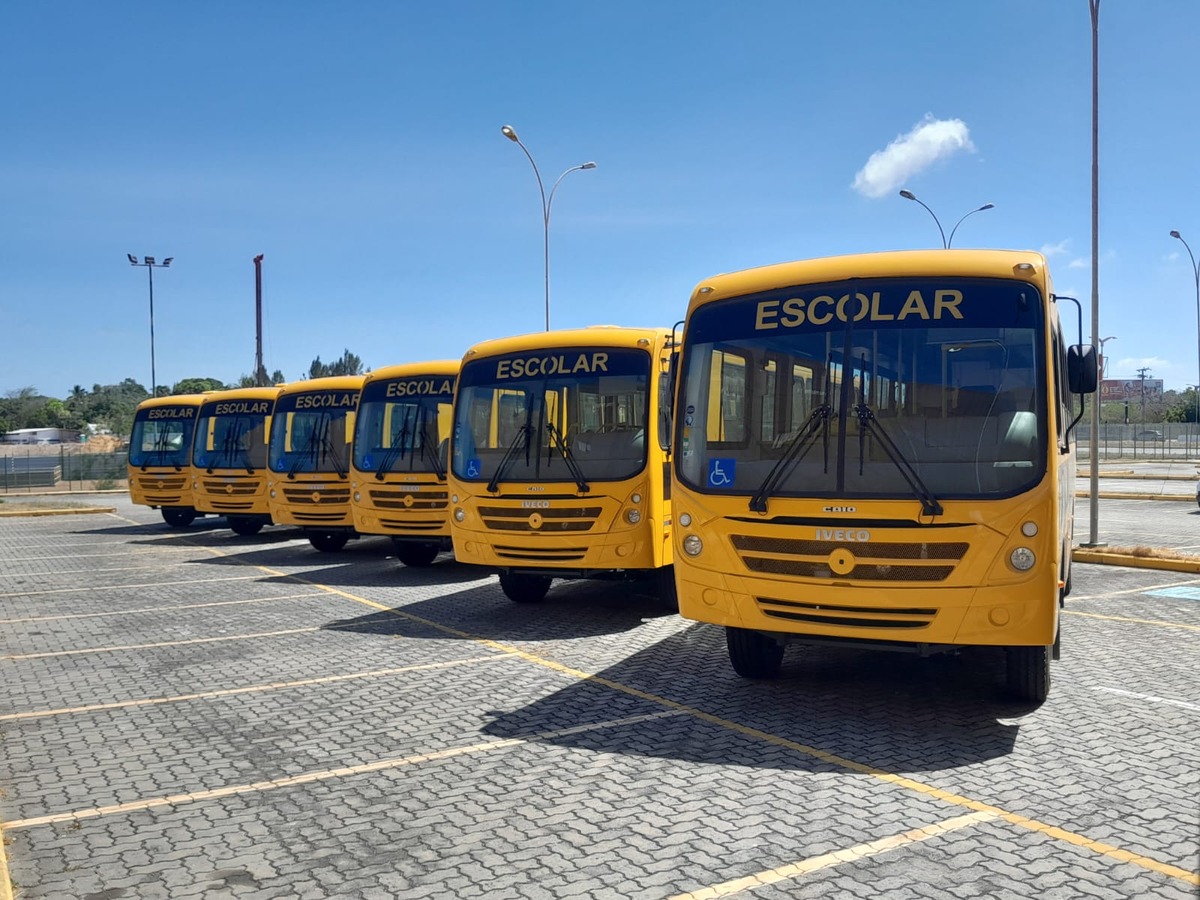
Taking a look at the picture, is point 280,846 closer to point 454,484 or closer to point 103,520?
point 454,484

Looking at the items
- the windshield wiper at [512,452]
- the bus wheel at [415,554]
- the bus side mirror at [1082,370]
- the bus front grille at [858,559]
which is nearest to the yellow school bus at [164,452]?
the bus wheel at [415,554]

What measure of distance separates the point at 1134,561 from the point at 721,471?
9.39 m

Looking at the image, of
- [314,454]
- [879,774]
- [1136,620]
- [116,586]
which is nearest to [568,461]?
[879,774]

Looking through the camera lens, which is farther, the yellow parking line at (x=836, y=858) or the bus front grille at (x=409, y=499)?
the bus front grille at (x=409, y=499)

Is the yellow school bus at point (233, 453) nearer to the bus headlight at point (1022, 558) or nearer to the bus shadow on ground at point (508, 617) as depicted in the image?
the bus shadow on ground at point (508, 617)

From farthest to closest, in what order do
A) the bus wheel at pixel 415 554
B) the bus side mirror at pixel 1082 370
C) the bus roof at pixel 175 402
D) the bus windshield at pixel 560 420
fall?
the bus roof at pixel 175 402, the bus wheel at pixel 415 554, the bus windshield at pixel 560 420, the bus side mirror at pixel 1082 370

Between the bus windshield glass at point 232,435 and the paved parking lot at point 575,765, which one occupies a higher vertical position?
the bus windshield glass at point 232,435

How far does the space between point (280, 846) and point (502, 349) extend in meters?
7.00

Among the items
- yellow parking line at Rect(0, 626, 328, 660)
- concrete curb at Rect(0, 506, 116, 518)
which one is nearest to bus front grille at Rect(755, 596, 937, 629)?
yellow parking line at Rect(0, 626, 328, 660)

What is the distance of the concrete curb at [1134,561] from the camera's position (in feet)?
42.9

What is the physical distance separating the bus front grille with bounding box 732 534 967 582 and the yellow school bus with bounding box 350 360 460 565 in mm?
7421

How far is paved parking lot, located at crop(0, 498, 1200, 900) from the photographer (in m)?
4.14

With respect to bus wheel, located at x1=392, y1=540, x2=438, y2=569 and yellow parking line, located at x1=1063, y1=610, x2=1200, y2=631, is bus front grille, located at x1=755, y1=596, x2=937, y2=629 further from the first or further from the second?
bus wheel, located at x1=392, y1=540, x2=438, y2=569

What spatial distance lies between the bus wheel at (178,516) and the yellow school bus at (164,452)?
855 millimetres
